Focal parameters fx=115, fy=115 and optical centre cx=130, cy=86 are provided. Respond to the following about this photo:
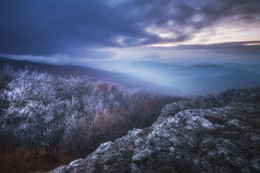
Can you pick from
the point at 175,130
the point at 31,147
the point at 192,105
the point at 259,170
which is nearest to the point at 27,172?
the point at 31,147

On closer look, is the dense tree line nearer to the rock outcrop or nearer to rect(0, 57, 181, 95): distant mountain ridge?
the rock outcrop

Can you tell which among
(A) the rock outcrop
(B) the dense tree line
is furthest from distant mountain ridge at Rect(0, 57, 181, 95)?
(A) the rock outcrop

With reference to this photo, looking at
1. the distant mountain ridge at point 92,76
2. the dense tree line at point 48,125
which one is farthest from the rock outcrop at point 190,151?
the distant mountain ridge at point 92,76

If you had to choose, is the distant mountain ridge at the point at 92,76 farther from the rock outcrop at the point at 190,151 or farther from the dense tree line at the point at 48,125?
the rock outcrop at the point at 190,151

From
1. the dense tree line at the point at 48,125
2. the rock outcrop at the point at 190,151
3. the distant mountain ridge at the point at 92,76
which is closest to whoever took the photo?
the rock outcrop at the point at 190,151

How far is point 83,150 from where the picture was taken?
7.19m

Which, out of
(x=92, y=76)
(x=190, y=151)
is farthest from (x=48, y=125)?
(x=92, y=76)

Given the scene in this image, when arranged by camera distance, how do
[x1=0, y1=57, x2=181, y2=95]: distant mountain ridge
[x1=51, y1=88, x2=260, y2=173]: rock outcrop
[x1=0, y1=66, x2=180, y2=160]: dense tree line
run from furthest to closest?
[x1=0, y1=57, x2=181, y2=95]: distant mountain ridge, [x1=0, y1=66, x2=180, y2=160]: dense tree line, [x1=51, y1=88, x2=260, y2=173]: rock outcrop

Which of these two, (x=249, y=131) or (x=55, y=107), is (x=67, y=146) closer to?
(x=55, y=107)

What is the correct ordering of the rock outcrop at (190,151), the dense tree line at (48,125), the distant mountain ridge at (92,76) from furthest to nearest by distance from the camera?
the distant mountain ridge at (92,76), the dense tree line at (48,125), the rock outcrop at (190,151)

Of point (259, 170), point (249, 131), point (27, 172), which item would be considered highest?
point (249, 131)

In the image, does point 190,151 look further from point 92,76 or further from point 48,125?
point 92,76

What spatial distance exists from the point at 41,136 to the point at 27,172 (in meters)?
2.20

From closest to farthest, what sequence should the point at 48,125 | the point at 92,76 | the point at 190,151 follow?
1. the point at 190,151
2. the point at 48,125
3. the point at 92,76
